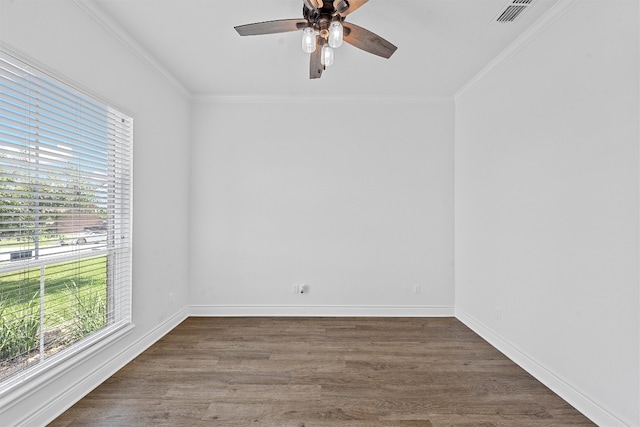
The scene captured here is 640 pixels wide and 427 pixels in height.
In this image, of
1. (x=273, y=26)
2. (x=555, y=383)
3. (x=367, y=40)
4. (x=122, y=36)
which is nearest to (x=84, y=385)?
(x=122, y=36)

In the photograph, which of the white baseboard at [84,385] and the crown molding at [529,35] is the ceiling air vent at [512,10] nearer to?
the crown molding at [529,35]

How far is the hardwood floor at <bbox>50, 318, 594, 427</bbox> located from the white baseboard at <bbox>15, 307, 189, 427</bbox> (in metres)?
0.06

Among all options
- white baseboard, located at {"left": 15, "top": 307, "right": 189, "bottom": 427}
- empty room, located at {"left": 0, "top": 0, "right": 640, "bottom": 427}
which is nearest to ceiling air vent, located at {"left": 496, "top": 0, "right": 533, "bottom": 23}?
empty room, located at {"left": 0, "top": 0, "right": 640, "bottom": 427}

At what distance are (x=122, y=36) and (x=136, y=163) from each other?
993 mm

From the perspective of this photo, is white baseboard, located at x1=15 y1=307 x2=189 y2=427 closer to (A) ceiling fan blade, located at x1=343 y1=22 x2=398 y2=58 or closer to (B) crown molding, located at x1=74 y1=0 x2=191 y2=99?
(B) crown molding, located at x1=74 y1=0 x2=191 y2=99

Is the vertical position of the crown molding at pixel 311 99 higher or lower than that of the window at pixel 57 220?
higher

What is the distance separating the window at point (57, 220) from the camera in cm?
171

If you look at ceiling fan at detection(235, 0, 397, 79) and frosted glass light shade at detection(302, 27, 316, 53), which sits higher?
ceiling fan at detection(235, 0, 397, 79)

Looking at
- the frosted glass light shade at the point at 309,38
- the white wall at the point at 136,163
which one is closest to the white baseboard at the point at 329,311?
the white wall at the point at 136,163

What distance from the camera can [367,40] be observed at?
2.09 metres

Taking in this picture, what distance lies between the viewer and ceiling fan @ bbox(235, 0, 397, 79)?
1.86 meters

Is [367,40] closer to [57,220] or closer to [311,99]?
[311,99]

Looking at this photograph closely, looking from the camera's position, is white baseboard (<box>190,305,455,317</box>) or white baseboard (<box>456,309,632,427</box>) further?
white baseboard (<box>190,305,455,317</box>)

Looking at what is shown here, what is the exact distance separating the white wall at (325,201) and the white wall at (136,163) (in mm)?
348
